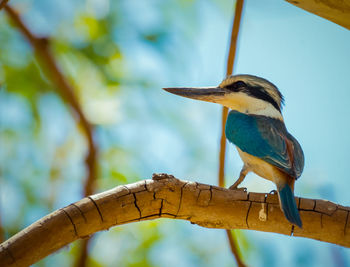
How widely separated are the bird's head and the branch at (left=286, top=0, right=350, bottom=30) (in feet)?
4.52

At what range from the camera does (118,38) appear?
243 inches

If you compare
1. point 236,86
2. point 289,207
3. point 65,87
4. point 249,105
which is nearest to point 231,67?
point 236,86

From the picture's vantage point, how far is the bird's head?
173 inches

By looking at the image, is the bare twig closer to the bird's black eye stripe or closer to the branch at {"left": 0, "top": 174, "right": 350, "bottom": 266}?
the bird's black eye stripe

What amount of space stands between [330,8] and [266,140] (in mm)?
1219

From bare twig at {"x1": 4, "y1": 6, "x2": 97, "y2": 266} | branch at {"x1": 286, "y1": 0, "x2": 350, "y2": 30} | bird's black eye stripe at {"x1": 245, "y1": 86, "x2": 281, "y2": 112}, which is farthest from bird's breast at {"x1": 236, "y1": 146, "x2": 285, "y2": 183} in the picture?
bare twig at {"x1": 4, "y1": 6, "x2": 97, "y2": 266}

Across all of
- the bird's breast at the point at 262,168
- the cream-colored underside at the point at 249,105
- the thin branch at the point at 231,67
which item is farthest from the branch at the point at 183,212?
the cream-colored underside at the point at 249,105

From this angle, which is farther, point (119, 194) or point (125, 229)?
point (125, 229)

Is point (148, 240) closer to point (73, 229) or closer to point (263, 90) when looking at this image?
point (263, 90)

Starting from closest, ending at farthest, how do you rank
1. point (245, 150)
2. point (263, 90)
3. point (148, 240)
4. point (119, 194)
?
point (119, 194) < point (245, 150) < point (263, 90) < point (148, 240)

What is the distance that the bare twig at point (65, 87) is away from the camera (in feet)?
17.3

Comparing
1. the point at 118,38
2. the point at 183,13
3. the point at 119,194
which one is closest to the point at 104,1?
the point at 118,38

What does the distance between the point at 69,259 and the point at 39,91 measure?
2.43 m

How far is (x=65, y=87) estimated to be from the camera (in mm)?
5379
